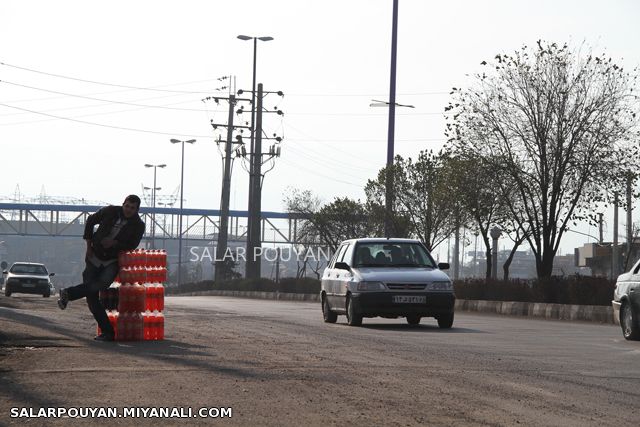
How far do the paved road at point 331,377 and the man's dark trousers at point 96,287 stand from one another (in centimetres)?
40

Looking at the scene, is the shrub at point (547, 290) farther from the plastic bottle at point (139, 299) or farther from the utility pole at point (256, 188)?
the utility pole at point (256, 188)

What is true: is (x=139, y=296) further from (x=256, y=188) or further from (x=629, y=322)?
(x=256, y=188)

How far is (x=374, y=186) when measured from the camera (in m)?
57.6

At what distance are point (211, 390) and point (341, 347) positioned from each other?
17.2 ft

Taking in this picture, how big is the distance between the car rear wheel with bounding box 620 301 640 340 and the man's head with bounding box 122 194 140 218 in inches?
319

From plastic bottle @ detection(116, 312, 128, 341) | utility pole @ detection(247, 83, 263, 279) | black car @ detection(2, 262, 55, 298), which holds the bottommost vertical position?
plastic bottle @ detection(116, 312, 128, 341)

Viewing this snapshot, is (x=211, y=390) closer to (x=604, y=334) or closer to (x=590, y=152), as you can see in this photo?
(x=604, y=334)

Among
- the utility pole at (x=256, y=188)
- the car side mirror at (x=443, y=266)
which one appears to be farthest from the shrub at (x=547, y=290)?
the utility pole at (x=256, y=188)

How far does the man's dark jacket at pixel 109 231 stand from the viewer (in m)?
14.2

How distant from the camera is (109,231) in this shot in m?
14.3

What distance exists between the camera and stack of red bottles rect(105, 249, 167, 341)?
14.5m

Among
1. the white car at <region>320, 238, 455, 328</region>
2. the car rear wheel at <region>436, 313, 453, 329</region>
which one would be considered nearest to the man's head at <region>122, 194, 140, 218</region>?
the white car at <region>320, 238, 455, 328</region>

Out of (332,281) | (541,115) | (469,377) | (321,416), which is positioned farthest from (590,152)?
(321,416)

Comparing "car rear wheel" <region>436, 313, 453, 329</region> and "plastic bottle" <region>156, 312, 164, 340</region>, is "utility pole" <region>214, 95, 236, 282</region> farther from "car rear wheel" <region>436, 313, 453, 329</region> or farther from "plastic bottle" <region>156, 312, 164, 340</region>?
"plastic bottle" <region>156, 312, 164, 340</region>
